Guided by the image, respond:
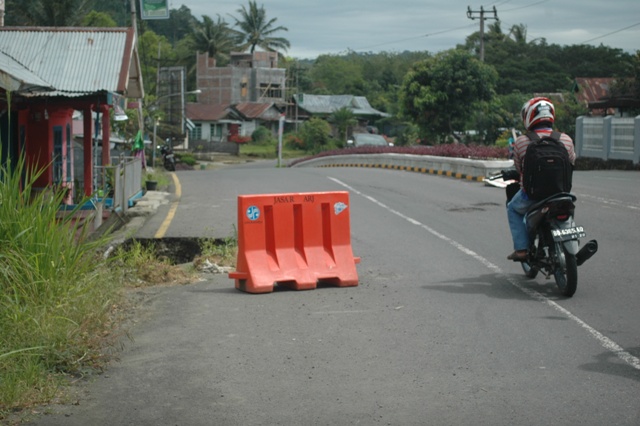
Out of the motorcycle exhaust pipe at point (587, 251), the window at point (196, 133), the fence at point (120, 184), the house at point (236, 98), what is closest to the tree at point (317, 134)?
the house at point (236, 98)

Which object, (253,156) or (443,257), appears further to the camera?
(253,156)

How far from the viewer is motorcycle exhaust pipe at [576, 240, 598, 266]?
9.08 metres

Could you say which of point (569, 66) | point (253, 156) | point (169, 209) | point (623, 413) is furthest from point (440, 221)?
point (569, 66)

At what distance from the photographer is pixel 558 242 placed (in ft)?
30.0

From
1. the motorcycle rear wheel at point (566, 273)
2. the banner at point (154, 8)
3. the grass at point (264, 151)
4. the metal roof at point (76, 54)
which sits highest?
the banner at point (154, 8)

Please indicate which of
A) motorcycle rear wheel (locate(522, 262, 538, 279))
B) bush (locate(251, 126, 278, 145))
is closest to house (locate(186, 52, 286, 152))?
bush (locate(251, 126, 278, 145))

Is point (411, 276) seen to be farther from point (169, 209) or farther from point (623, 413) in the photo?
point (169, 209)

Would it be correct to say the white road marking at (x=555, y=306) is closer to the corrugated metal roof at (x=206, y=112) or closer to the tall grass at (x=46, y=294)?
the tall grass at (x=46, y=294)

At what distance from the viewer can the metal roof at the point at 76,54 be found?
23719 millimetres

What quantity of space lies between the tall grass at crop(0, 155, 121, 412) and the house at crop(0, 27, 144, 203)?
40.2ft

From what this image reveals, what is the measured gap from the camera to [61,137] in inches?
977

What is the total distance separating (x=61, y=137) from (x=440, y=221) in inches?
505

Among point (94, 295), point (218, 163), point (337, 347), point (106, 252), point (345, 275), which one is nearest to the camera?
point (337, 347)

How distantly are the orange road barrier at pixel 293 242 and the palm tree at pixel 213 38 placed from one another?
95596 millimetres
